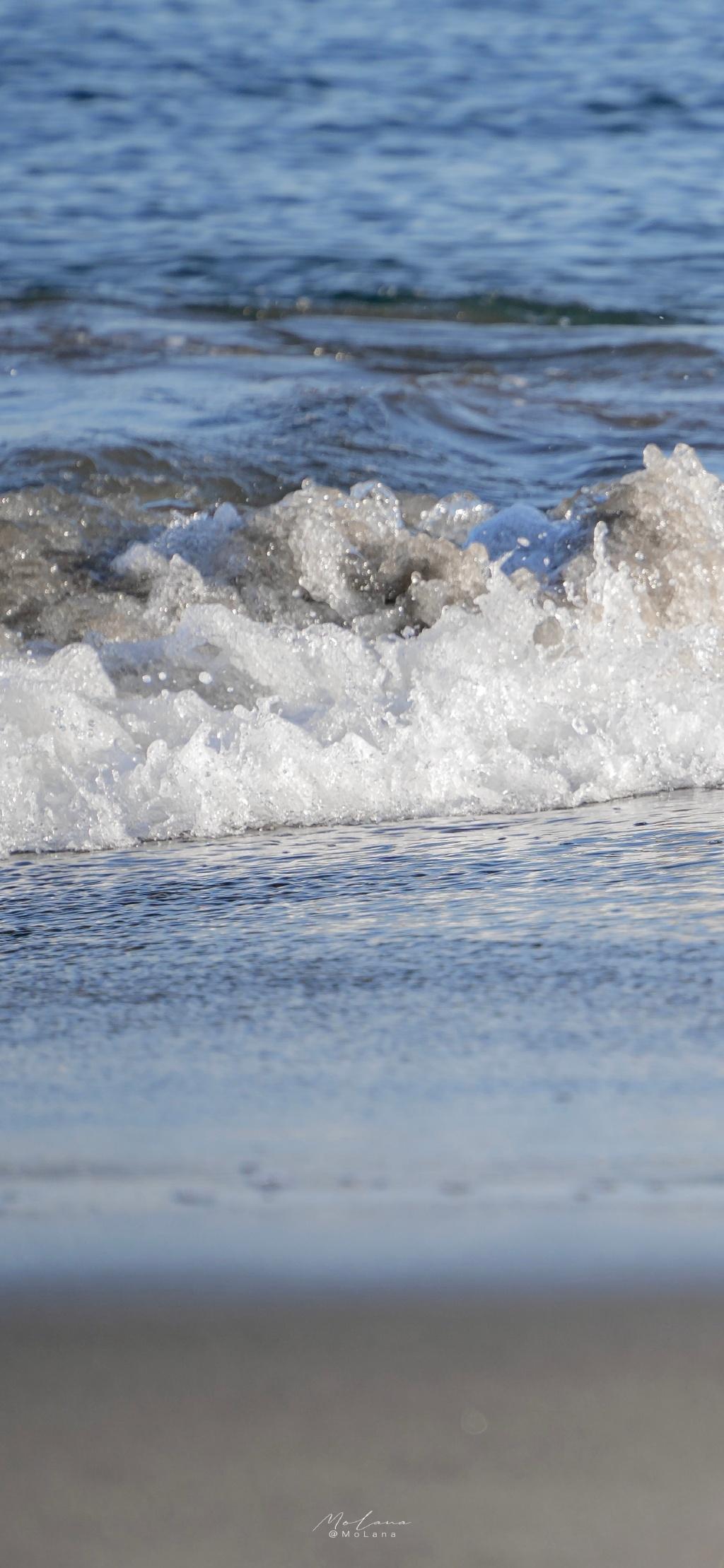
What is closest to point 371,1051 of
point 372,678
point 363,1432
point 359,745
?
point 363,1432

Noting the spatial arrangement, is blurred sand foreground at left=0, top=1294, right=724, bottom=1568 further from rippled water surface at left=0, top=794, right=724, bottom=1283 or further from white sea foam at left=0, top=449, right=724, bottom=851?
white sea foam at left=0, top=449, right=724, bottom=851

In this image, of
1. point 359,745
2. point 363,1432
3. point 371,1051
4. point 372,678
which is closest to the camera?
point 363,1432

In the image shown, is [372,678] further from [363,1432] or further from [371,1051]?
[363,1432]

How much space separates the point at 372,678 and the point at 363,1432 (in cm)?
185

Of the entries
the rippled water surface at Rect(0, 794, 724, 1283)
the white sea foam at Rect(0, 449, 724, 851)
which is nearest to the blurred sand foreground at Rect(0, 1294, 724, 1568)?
the rippled water surface at Rect(0, 794, 724, 1283)

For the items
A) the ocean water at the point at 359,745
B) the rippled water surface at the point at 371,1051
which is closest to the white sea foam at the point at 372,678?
the ocean water at the point at 359,745

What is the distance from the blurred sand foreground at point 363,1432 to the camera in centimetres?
103

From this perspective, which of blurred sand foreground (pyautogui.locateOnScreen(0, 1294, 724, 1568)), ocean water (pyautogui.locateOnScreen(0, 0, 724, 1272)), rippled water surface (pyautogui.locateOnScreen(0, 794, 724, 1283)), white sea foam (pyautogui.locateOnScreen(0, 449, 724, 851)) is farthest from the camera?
white sea foam (pyautogui.locateOnScreen(0, 449, 724, 851))

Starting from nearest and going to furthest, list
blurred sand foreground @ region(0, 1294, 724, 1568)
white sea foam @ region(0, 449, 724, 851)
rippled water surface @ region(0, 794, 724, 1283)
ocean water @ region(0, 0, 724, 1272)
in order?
blurred sand foreground @ region(0, 1294, 724, 1568) → rippled water surface @ region(0, 794, 724, 1283) → ocean water @ region(0, 0, 724, 1272) → white sea foam @ region(0, 449, 724, 851)

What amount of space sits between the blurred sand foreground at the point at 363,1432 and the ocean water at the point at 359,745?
0.09m

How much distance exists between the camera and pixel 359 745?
8.31 ft

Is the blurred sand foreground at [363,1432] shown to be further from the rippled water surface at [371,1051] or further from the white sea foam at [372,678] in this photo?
the white sea foam at [372,678]

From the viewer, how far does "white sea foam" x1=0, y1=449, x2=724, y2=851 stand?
2.47 metres

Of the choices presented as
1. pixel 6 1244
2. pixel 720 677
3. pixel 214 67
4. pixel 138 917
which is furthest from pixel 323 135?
pixel 6 1244
